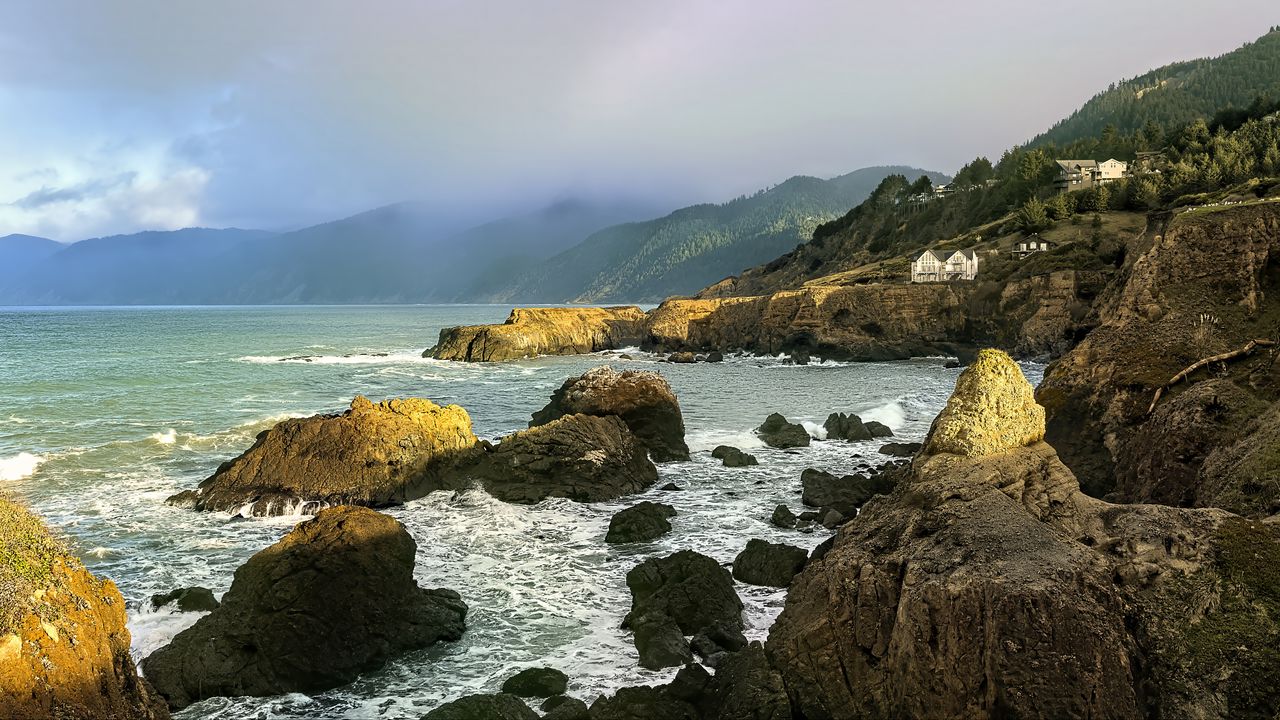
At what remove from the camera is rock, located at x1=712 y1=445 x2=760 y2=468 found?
2395 centimetres

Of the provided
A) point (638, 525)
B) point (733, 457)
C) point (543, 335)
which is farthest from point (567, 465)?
point (543, 335)

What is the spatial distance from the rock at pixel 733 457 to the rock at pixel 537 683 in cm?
1458

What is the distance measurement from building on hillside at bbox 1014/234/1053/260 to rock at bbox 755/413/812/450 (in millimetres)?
61067

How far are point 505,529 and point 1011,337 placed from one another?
191ft

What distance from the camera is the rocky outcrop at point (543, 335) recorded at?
73.2 m

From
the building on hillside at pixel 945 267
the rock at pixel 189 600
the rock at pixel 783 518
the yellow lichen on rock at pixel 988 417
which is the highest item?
the building on hillside at pixel 945 267

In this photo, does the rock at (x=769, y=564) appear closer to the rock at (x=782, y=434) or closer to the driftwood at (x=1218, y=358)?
the driftwood at (x=1218, y=358)

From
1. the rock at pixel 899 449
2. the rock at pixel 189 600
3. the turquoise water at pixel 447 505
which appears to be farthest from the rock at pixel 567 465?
the rock at pixel 899 449

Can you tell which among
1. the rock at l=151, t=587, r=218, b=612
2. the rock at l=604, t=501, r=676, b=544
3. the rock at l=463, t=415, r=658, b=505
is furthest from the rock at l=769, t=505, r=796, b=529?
the rock at l=151, t=587, r=218, b=612

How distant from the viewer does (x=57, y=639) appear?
6.41 metres

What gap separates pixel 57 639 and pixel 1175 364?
18189mm

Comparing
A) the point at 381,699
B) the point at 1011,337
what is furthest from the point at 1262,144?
the point at 381,699

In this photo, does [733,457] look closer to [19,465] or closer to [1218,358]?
[1218,358]

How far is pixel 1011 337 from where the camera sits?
62719 mm
